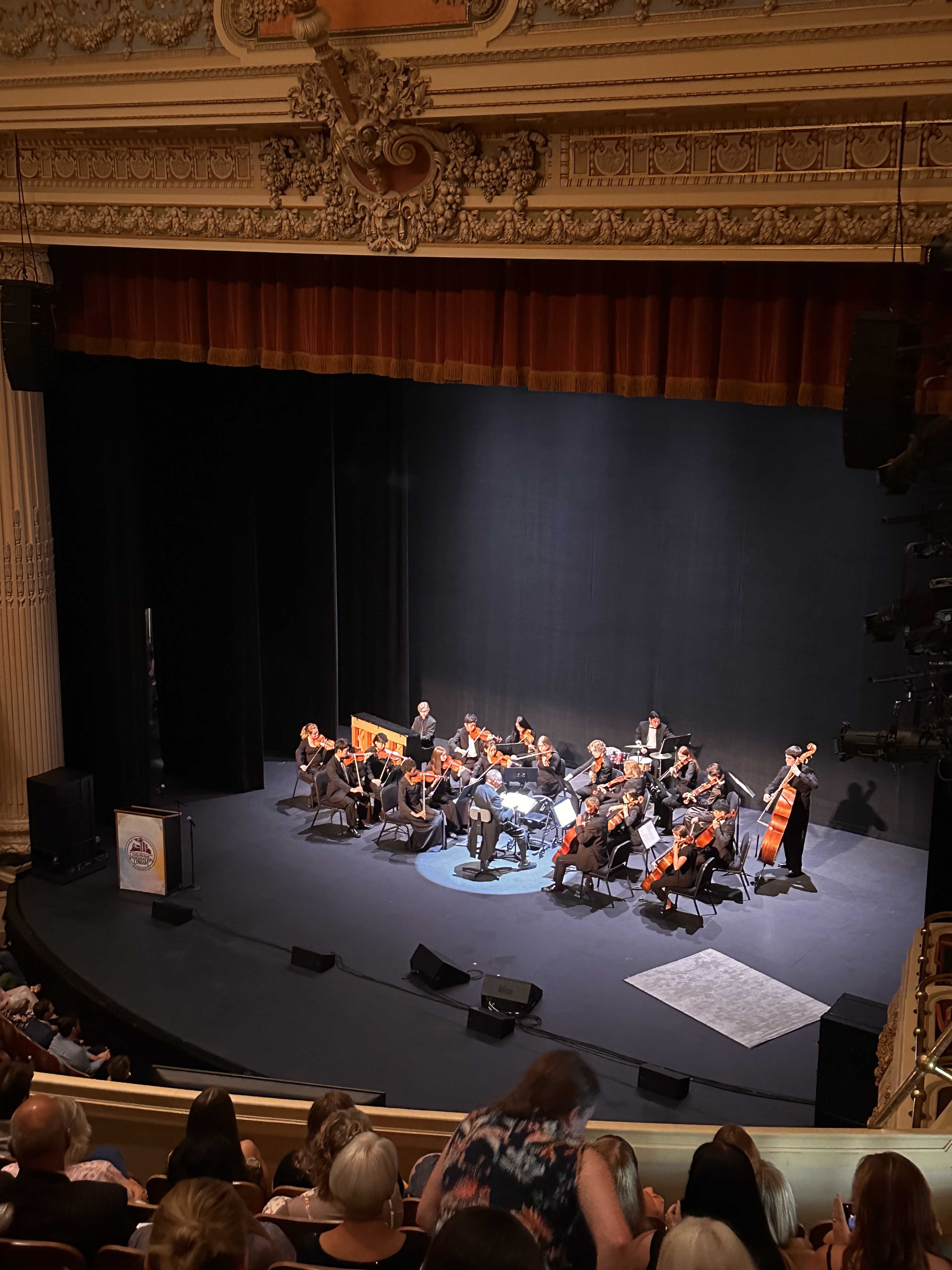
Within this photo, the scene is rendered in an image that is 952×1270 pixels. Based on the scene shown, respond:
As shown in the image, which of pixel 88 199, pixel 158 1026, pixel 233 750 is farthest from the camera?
pixel 233 750

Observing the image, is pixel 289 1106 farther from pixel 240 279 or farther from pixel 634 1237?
pixel 240 279

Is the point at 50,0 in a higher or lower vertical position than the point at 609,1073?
higher

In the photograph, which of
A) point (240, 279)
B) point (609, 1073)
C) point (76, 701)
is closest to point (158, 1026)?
point (609, 1073)

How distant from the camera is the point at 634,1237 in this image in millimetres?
3051

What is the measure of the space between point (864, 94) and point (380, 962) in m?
5.96

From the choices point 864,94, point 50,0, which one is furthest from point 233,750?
point 864,94

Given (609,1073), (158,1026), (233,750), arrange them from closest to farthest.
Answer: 1. (609,1073)
2. (158,1026)
3. (233,750)

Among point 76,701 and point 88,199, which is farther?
point 76,701

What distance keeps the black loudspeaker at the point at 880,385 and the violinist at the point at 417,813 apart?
5.99 metres

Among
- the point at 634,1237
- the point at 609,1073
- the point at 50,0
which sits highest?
the point at 50,0

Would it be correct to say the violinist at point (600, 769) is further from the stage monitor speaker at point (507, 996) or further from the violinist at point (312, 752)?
the stage monitor speaker at point (507, 996)

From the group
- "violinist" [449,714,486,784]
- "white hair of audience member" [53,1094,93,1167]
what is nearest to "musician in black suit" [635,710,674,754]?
"violinist" [449,714,486,784]

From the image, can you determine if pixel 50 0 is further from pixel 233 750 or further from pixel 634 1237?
pixel 634 1237

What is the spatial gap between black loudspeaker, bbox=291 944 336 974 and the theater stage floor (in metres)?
0.09
